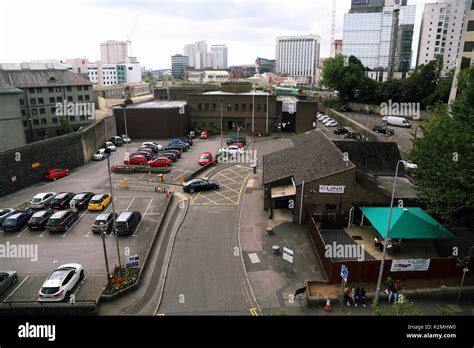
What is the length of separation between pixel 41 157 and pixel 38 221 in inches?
538

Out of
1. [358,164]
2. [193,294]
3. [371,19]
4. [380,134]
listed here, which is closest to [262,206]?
[358,164]

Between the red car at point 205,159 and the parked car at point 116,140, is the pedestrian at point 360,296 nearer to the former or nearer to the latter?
the red car at point 205,159

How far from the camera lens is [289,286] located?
58.1 feet

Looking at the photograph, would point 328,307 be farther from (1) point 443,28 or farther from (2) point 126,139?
(1) point 443,28

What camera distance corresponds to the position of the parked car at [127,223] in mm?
22656

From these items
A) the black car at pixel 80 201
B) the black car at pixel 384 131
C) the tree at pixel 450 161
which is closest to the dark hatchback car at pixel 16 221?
the black car at pixel 80 201

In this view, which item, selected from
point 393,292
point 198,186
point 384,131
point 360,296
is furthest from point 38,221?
point 384,131

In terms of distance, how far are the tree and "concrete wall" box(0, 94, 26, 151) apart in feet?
155

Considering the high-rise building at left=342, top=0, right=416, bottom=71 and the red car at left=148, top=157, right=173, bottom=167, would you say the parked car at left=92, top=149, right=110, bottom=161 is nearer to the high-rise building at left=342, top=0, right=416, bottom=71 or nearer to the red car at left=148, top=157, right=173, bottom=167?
the red car at left=148, top=157, right=173, bottom=167

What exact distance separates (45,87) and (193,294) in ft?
179

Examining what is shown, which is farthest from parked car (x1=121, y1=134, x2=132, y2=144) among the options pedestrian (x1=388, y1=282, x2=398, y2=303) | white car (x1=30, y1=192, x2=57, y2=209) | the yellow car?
pedestrian (x1=388, y1=282, x2=398, y2=303)

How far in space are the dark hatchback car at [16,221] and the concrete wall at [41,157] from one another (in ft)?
26.8

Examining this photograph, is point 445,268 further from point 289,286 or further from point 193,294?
point 193,294

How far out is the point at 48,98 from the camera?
57219mm
